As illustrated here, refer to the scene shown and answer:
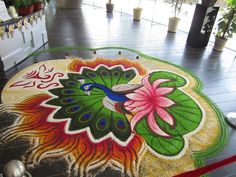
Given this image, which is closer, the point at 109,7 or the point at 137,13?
the point at 137,13

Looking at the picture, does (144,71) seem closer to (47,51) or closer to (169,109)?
(169,109)

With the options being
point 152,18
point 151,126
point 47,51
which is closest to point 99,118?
point 151,126

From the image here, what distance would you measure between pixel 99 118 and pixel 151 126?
602 mm

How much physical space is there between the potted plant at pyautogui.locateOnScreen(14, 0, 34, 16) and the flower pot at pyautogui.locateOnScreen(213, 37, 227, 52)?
3.80m

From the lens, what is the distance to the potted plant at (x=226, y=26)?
13.6 ft

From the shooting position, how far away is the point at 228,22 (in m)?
4.28

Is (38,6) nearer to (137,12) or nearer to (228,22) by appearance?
(137,12)

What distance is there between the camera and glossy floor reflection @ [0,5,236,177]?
3012mm

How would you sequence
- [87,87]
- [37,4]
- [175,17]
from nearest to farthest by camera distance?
[87,87] < [37,4] < [175,17]

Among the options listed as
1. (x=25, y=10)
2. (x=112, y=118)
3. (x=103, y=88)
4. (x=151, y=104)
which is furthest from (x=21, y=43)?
(x=151, y=104)

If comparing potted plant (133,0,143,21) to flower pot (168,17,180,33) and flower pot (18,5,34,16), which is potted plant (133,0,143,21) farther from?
flower pot (18,5,34,16)

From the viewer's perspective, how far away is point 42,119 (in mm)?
2383

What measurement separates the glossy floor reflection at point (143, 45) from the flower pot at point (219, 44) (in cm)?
12

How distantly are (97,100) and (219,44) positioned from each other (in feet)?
10.9
